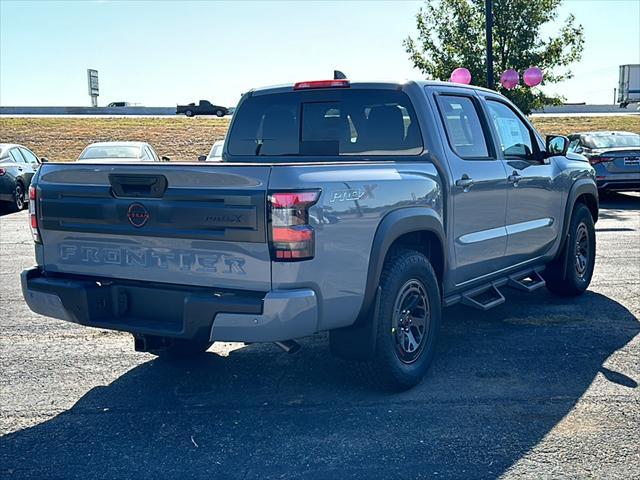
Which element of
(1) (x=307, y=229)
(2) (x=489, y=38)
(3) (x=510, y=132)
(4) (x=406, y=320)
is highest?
(2) (x=489, y=38)

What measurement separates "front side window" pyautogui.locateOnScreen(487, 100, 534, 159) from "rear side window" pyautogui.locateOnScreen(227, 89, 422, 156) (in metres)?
1.13

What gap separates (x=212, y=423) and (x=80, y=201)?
148 cm

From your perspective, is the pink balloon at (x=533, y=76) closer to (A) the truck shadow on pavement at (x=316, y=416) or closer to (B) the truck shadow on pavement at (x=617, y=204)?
(B) the truck shadow on pavement at (x=617, y=204)

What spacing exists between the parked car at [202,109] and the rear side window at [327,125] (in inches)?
1748

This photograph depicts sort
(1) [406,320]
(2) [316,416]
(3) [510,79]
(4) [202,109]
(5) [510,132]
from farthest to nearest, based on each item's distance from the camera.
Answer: (4) [202,109]
(3) [510,79]
(5) [510,132]
(1) [406,320]
(2) [316,416]

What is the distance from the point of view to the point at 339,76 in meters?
5.98

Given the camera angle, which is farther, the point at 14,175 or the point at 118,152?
the point at 118,152

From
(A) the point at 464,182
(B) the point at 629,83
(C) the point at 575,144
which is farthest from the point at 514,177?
(B) the point at 629,83

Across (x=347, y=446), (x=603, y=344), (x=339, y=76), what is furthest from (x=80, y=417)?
(x=603, y=344)

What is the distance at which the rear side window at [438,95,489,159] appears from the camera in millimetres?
5457

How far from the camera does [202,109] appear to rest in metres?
50.7

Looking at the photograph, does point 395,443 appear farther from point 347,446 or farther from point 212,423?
point 212,423

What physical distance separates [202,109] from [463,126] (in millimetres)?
46587

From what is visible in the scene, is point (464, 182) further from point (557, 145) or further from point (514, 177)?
point (557, 145)
